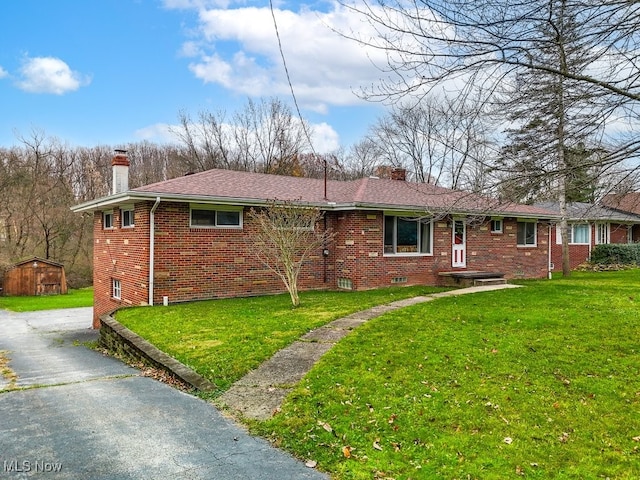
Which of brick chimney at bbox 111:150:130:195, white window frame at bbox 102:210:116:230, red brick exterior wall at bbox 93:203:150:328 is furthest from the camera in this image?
brick chimney at bbox 111:150:130:195

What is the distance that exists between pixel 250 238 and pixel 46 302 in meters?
19.7

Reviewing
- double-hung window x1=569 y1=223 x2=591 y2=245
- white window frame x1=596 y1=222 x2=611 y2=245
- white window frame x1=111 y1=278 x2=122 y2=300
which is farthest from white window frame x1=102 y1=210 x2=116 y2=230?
white window frame x1=596 y1=222 x2=611 y2=245

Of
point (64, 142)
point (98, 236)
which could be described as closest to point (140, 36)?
point (98, 236)

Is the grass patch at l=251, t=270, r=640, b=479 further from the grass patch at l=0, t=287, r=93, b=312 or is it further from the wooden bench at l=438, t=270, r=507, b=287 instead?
the grass patch at l=0, t=287, r=93, b=312

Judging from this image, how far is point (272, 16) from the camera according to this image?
24.1 feet

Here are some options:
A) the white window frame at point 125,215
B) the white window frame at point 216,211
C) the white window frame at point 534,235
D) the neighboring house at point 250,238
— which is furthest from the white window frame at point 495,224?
the white window frame at point 125,215

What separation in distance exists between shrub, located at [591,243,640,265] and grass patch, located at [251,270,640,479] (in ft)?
61.0

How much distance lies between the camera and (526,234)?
60.2 ft

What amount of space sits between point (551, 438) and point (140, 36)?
14191 mm

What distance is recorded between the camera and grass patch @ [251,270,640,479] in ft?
12.4

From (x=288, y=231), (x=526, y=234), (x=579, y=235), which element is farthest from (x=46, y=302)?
(x=579, y=235)

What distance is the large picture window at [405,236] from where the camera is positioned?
14688 mm

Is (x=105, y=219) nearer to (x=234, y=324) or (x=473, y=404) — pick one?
(x=234, y=324)

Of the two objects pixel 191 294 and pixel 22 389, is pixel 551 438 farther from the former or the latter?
pixel 191 294
